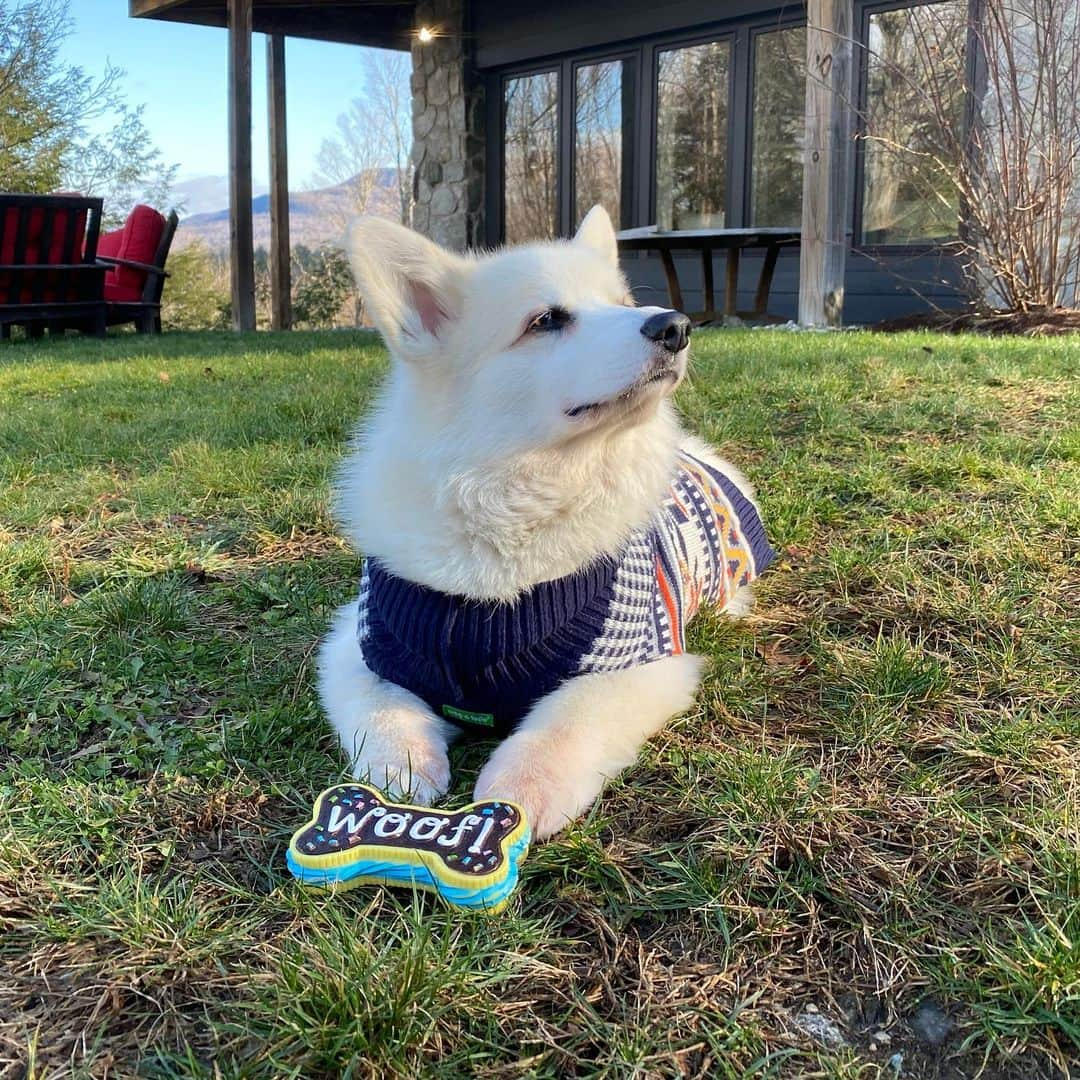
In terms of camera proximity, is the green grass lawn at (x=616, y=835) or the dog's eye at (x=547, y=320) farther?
the dog's eye at (x=547, y=320)

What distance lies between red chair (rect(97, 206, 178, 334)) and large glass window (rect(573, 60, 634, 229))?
5.25m

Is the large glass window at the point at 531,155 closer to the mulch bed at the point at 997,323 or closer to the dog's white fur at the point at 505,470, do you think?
the mulch bed at the point at 997,323

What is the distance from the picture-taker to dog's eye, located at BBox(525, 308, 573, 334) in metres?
1.98

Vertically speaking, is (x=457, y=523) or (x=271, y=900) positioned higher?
(x=457, y=523)

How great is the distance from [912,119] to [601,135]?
430 centimetres

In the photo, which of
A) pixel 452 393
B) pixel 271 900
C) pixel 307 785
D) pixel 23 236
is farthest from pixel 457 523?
pixel 23 236

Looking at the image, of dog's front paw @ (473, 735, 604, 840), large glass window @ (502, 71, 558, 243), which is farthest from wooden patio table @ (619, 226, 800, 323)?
dog's front paw @ (473, 735, 604, 840)

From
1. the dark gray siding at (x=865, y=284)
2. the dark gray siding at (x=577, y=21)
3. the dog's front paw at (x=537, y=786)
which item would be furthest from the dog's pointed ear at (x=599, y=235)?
the dark gray siding at (x=577, y=21)

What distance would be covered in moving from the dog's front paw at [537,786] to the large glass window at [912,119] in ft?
26.7

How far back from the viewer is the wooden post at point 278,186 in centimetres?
1174

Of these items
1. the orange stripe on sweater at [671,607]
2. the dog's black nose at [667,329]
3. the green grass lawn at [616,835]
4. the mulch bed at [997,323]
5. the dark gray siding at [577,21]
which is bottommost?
the green grass lawn at [616,835]

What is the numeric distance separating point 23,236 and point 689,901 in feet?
36.9

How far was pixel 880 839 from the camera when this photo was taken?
1.53 meters

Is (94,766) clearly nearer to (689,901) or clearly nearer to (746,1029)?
(689,901)
